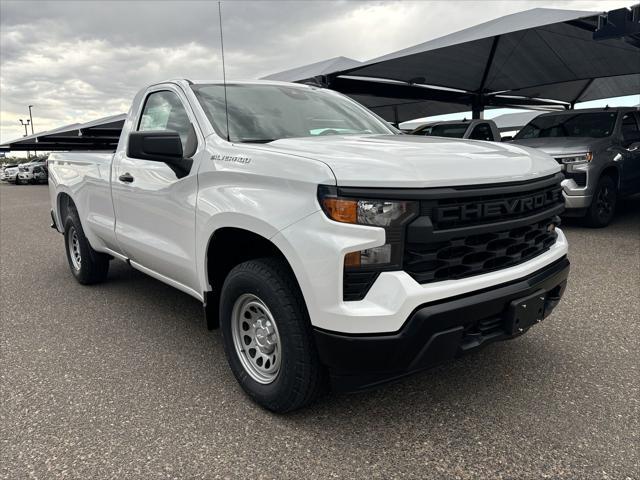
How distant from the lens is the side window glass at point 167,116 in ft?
11.0

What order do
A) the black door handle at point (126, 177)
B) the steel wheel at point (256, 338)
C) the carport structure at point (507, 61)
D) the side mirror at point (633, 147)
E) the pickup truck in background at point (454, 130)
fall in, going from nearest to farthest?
the steel wheel at point (256, 338) → the black door handle at point (126, 177) → the side mirror at point (633, 147) → the pickup truck in background at point (454, 130) → the carport structure at point (507, 61)

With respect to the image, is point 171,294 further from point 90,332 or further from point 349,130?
point 349,130

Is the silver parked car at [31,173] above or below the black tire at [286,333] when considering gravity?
below

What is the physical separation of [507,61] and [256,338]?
13457 mm

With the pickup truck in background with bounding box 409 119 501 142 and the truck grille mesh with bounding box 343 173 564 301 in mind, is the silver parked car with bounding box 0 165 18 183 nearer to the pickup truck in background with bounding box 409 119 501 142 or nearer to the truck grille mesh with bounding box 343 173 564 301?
the pickup truck in background with bounding box 409 119 501 142

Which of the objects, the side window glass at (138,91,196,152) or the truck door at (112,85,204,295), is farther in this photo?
the side window glass at (138,91,196,152)

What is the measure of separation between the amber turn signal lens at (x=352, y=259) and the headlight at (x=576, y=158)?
21.2ft

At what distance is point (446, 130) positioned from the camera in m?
10.2

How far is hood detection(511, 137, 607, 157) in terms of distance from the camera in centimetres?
751

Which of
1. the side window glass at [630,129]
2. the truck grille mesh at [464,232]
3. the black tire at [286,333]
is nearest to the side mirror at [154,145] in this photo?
the black tire at [286,333]

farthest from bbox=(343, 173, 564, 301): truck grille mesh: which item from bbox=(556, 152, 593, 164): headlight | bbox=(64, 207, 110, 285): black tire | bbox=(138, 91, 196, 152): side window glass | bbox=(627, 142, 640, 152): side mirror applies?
bbox=(627, 142, 640, 152): side mirror

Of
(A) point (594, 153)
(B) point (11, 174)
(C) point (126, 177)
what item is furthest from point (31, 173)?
(A) point (594, 153)

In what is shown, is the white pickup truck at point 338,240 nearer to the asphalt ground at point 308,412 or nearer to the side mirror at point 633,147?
the asphalt ground at point 308,412

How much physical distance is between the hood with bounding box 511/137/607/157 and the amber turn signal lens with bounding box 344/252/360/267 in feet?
21.1
